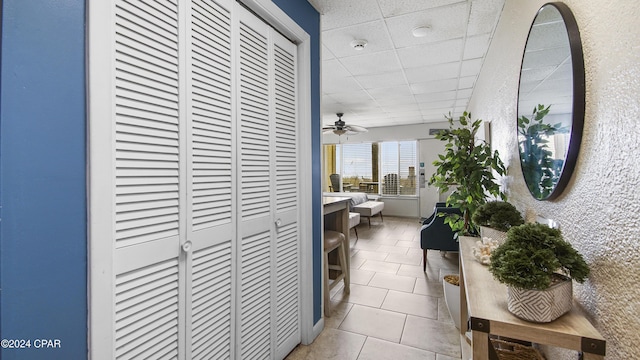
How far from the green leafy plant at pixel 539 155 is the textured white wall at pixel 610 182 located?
8cm

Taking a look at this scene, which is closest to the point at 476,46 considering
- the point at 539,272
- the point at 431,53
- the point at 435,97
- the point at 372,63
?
the point at 431,53

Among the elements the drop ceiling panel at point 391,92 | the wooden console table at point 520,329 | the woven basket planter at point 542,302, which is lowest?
the wooden console table at point 520,329

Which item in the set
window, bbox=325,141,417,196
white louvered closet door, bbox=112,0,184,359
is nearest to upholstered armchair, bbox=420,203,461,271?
white louvered closet door, bbox=112,0,184,359

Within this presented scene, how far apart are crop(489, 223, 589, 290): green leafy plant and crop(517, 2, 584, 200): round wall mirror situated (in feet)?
0.91

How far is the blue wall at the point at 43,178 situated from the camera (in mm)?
715

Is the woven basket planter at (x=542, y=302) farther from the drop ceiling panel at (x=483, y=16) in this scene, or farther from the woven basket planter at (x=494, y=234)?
the drop ceiling panel at (x=483, y=16)

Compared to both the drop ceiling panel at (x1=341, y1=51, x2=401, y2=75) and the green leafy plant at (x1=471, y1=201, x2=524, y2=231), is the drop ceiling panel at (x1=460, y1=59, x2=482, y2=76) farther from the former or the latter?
the green leafy plant at (x1=471, y1=201, x2=524, y2=231)

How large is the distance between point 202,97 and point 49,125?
0.60 m

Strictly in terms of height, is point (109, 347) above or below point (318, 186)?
below

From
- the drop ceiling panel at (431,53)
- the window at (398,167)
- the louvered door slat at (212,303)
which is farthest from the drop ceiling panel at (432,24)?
the window at (398,167)

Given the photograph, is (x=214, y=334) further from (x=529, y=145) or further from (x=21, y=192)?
(x=529, y=145)

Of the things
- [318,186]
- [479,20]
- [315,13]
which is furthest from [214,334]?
[479,20]

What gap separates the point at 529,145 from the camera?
1.45 meters

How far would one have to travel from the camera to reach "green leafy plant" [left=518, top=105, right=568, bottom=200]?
3.74 feet
